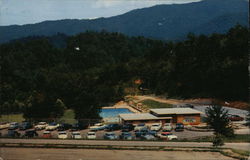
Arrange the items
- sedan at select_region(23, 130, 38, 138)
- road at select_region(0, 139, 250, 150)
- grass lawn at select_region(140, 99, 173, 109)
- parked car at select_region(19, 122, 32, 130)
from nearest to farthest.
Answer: road at select_region(0, 139, 250, 150)
sedan at select_region(23, 130, 38, 138)
parked car at select_region(19, 122, 32, 130)
grass lawn at select_region(140, 99, 173, 109)

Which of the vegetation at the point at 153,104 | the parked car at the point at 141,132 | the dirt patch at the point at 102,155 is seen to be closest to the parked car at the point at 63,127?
the parked car at the point at 141,132

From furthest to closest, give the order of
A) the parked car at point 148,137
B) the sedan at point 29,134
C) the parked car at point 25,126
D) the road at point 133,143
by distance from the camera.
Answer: the parked car at point 25,126, the sedan at point 29,134, the parked car at point 148,137, the road at point 133,143

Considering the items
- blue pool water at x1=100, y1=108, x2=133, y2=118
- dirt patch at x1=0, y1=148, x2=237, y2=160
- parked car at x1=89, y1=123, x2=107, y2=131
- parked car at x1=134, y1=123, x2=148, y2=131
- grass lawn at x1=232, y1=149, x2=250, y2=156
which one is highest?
grass lawn at x1=232, y1=149, x2=250, y2=156

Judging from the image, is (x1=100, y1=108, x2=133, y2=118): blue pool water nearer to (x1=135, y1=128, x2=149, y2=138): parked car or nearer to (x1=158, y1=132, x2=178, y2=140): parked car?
(x1=135, y1=128, x2=149, y2=138): parked car

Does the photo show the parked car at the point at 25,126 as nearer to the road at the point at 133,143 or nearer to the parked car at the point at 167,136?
the road at the point at 133,143

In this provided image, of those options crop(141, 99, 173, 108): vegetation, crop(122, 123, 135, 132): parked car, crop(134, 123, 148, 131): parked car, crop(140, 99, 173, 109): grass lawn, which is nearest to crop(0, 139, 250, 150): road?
crop(122, 123, 135, 132): parked car

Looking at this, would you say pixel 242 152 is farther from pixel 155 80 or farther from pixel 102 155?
pixel 155 80

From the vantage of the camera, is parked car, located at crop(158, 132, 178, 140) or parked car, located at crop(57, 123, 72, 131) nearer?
parked car, located at crop(158, 132, 178, 140)

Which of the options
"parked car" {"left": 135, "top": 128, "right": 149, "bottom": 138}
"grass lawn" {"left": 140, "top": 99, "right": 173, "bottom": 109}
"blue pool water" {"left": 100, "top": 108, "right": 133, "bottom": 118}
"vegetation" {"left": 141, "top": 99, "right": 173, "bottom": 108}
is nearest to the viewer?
"parked car" {"left": 135, "top": 128, "right": 149, "bottom": 138}

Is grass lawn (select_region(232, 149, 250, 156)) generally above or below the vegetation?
above

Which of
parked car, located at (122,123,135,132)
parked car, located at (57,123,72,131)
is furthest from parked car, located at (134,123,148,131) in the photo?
parked car, located at (57,123,72,131)

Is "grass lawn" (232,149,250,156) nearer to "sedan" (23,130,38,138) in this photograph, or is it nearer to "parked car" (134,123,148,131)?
"parked car" (134,123,148,131)

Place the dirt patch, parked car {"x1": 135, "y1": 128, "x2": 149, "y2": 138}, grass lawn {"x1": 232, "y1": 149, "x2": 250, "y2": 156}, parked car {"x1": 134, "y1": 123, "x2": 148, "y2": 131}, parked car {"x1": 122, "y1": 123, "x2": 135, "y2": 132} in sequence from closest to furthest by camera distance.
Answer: the dirt patch
grass lawn {"x1": 232, "y1": 149, "x2": 250, "y2": 156}
parked car {"x1": 135, "y1": 128, "x2": 149, "y2": 138}
parked car {"x1": 134, "y1": 123, "x2": 148, "y2": 131}
parked car {"x1": 122, "y1": 123, "x2": 135, "y2": 132}

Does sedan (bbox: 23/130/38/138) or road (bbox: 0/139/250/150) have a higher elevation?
road (bbox: 0/139/250/150)
